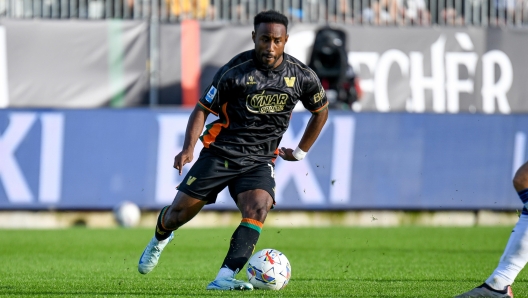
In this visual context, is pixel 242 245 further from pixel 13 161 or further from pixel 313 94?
pixel 13 161

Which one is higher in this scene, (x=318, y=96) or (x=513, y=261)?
(x=318, y=96)

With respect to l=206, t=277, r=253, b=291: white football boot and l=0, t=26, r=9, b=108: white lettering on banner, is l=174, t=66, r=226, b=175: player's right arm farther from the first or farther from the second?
l=0, t=26, r=9, b=108: white lettering on banner

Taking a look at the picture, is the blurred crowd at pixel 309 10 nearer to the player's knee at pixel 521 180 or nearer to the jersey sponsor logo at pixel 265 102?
the jersey sponsor logo at pixel 265 102

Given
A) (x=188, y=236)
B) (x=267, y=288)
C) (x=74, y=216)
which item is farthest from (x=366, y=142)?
(x=267, y=288)

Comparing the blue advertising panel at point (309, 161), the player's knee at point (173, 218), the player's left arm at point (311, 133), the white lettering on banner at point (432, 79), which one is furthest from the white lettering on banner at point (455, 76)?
the player's knee at point (173, 218)

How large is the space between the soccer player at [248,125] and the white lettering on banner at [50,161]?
741 cm

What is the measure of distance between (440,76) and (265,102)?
10475 millimetres

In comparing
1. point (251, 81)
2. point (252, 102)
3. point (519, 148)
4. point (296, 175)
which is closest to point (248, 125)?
point (252, 102)

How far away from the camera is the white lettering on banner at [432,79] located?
1733cm

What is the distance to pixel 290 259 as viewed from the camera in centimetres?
1090

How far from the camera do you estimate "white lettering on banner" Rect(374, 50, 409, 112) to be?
56.2 ft

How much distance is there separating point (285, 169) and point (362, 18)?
12.1 feet

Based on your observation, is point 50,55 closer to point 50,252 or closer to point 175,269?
point 50,252

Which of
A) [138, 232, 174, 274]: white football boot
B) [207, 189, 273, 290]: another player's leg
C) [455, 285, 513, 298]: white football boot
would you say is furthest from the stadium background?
[455, 285, 513, 298]: white football boot
